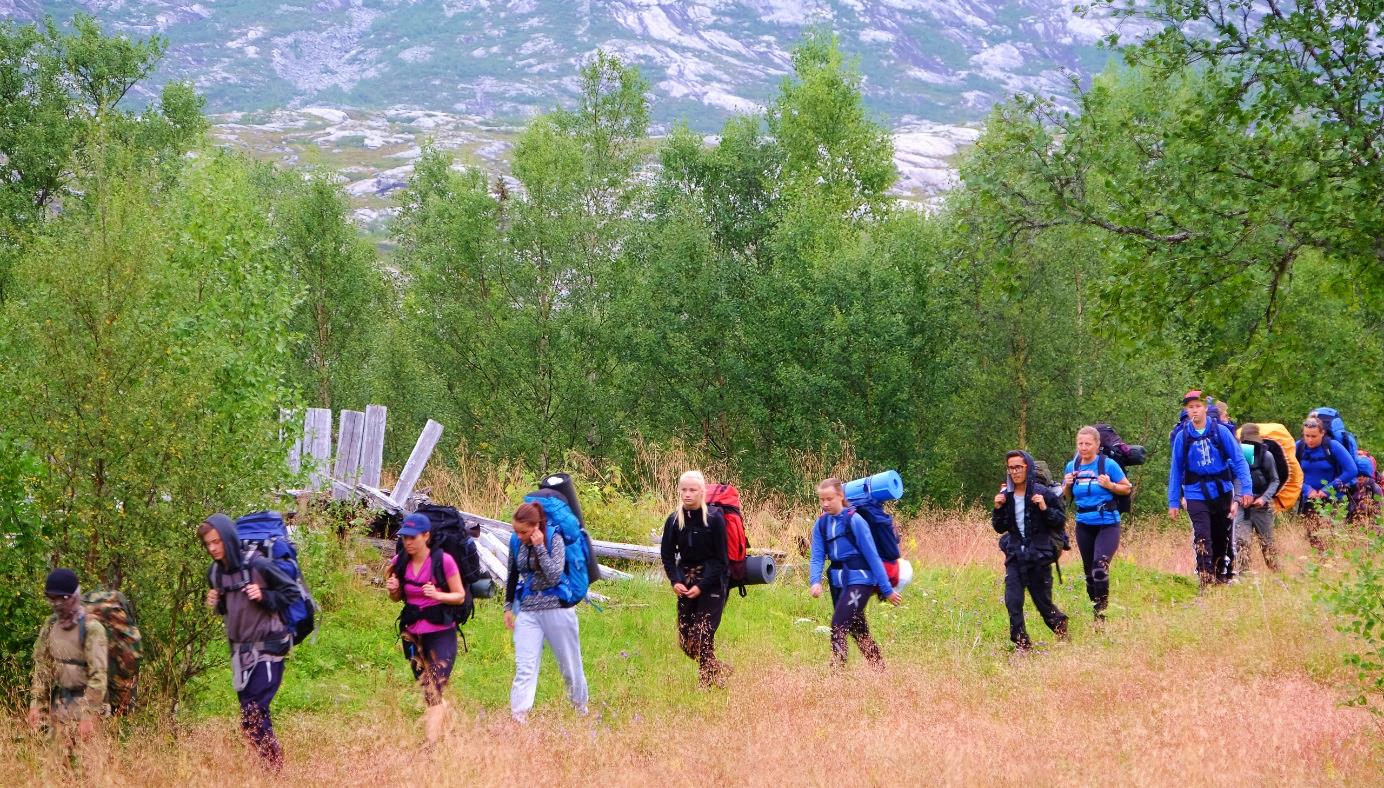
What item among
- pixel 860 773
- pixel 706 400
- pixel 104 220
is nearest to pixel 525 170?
pixel 706 400

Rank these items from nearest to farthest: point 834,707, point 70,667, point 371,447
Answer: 1. point 70,667
2. point 834,707
3. point 371,447

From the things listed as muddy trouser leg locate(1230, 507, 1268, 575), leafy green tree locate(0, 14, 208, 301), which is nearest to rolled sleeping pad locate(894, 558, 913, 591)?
muddy trouser leg locate(1230, 507, 1268, 575)

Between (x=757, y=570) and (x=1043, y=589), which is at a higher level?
(x=757, y=570)

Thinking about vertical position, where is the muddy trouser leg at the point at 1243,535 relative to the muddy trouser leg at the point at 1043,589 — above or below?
below

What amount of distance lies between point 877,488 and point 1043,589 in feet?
6.06

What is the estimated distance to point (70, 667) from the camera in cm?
676

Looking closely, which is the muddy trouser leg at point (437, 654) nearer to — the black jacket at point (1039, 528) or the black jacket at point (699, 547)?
the black jacket at point (699, 547)

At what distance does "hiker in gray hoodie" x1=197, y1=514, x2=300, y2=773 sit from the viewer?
678 centimetres

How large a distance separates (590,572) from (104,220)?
4195 millimetres

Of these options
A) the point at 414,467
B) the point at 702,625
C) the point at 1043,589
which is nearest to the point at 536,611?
the point at 702,625

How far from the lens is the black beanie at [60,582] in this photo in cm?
658

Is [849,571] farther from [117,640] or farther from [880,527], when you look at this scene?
[117,640]

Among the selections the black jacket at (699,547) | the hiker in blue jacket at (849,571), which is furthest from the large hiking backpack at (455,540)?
the hiker in blue jacket at (849,571)

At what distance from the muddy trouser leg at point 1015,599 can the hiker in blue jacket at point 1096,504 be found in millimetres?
1103
